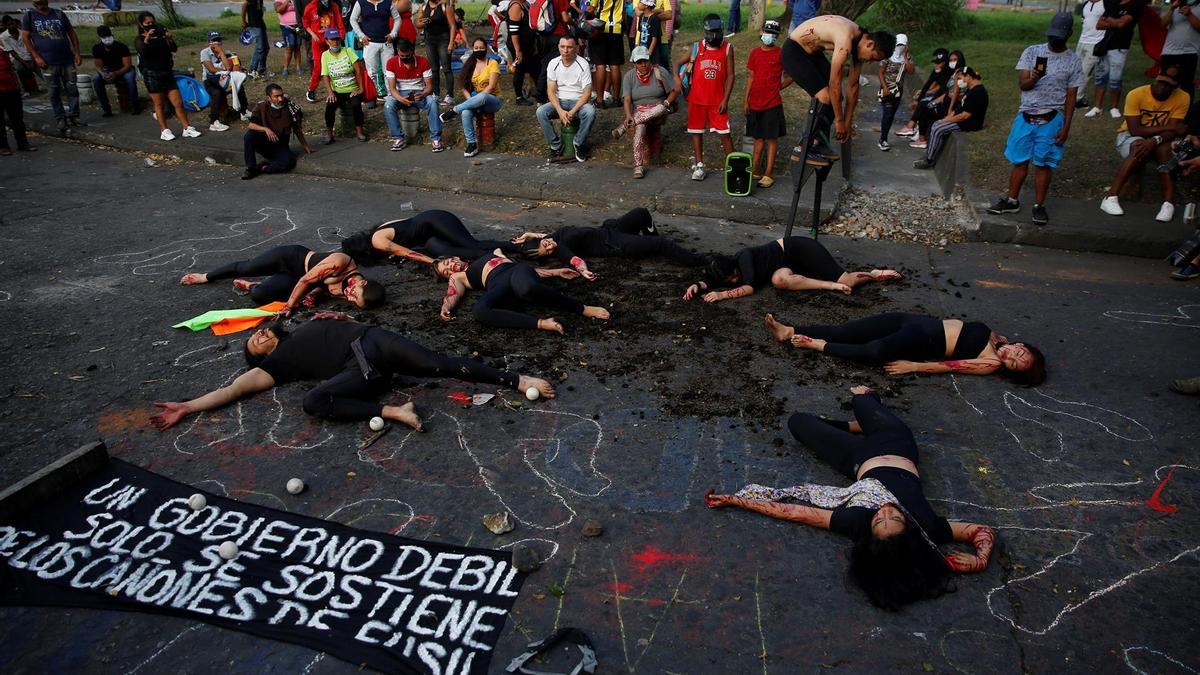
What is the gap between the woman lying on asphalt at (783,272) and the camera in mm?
6367

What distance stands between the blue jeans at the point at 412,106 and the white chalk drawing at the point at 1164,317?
835 cm

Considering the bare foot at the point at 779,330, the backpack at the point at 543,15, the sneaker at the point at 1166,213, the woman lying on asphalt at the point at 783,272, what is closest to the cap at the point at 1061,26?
the sneaker at the point at 1166,213

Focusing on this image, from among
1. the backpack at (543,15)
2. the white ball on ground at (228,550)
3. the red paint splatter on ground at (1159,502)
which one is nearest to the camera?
the white ball on ground at (228,550)

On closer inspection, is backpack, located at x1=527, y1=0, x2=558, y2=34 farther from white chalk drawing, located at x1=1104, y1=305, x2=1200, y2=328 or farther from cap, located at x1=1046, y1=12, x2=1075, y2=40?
white chalk drawing, located at x1=1104, y1=305, x2=1200, y2=328

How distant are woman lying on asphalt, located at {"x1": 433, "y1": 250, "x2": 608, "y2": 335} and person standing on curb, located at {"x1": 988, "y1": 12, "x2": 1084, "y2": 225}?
16.2ft

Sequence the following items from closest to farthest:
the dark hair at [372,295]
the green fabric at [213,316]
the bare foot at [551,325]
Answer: the bare foot at [551,325], the green fabric at [213,316], the dark hair at [372,295]

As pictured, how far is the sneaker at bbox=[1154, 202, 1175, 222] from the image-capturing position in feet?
25.0

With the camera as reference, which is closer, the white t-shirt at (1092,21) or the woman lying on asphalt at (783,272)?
the woman lying on asphalt at (783,272)

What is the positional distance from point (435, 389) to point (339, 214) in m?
4.52

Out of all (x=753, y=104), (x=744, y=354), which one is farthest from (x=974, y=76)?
(x=744, y=354)

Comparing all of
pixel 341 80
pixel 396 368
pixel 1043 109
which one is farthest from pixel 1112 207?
pixel 341 80

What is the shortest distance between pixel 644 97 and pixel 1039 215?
15.0 ft

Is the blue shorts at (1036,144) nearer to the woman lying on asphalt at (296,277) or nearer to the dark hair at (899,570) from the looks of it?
the dark hair at (899,570)

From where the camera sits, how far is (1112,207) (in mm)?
7887
